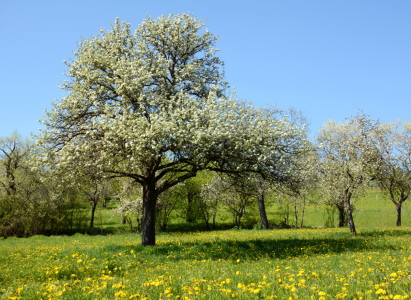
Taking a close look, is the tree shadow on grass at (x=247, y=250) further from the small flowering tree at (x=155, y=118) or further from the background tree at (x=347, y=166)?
the background tree at (x=347, y=166)

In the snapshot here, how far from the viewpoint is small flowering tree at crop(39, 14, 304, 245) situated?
672 inches

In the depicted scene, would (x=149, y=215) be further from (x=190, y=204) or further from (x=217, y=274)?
(x=190, y=204)

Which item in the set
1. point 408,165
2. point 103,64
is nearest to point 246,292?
point 103,64

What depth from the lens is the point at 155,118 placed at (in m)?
16.8

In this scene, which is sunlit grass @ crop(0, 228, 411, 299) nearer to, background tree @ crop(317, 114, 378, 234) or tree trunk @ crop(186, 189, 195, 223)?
background tree @ crop(317, 114, 378, 234)

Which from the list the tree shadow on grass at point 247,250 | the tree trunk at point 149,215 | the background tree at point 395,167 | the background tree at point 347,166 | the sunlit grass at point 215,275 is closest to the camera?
the sunlit grass at point 215,275

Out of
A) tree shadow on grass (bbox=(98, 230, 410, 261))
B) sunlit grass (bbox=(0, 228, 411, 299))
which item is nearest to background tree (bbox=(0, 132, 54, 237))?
sunlit grass (bbox=(0, 228, 411, 299))

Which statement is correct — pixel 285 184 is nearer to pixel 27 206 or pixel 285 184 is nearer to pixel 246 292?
pixel 246 292

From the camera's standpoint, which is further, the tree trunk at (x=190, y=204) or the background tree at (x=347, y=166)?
the tree trunk at (x=190, y=204)

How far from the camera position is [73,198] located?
4828cm

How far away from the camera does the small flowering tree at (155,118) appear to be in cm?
1706

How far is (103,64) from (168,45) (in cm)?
411

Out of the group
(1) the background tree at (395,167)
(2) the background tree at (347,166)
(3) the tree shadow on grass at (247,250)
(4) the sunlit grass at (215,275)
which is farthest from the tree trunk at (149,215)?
(1) the background tree at (395,167)

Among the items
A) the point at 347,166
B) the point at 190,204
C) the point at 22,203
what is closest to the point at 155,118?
the point at 347,166
